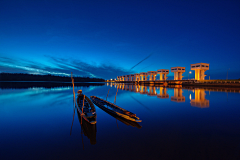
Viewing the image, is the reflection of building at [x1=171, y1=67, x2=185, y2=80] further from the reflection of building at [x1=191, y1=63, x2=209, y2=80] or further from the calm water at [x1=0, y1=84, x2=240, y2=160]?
the calm water at [x1=0, y1=84, x2=240, y2=160]

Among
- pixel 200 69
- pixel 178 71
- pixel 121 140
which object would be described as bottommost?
pixel 121 140

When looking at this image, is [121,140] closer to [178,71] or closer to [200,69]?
[200,69]

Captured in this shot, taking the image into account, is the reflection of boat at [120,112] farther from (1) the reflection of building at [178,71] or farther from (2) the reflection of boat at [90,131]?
(1) the reflection of building at [178,71]

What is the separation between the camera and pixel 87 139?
877cm

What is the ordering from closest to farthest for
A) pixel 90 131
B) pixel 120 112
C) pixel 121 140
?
pixel 121 140 < pixel 90 131 < pixel 120 112

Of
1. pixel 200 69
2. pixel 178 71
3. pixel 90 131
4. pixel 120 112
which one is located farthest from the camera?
pixel 178 71

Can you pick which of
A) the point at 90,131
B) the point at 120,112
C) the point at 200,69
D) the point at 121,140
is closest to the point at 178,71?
the point at 200,69

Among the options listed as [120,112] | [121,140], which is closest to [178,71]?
[120,112]

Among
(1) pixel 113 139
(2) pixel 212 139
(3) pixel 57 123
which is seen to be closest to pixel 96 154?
(1) pixel 113 139

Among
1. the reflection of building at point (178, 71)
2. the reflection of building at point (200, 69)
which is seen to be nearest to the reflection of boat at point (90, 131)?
the reflection of building at point (200, 69)

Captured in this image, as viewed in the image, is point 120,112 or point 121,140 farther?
point 120,112

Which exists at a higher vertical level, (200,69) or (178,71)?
(178,71)

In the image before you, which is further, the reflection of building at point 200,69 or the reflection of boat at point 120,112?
the reflection of building at point 200,69

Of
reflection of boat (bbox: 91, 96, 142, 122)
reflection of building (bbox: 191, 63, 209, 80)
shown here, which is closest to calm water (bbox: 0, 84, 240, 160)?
reflection of boat (bbox: 91, 96, 142, 122)
